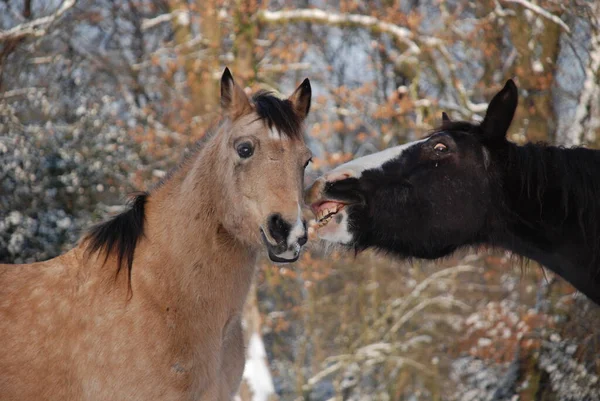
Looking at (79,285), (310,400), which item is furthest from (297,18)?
(79,285)

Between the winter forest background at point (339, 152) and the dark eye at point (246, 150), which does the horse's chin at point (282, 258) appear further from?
the winter forest background at point (339, 152)

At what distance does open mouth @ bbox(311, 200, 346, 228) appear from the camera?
4.10 metres

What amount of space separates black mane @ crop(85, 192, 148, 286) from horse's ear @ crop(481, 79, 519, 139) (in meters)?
2.15

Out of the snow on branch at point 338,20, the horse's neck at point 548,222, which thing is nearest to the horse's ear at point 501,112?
the horse's neck at point 548,222

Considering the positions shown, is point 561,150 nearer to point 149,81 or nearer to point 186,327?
point 186,327

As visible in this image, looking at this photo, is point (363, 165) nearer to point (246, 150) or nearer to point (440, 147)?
point (440, 147)

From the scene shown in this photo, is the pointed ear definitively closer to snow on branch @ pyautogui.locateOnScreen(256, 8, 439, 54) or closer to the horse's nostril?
the horse's nostril

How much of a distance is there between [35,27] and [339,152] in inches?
219

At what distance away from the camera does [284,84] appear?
51.1 feet

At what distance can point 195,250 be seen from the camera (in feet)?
12.9

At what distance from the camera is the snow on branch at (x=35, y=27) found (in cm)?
781

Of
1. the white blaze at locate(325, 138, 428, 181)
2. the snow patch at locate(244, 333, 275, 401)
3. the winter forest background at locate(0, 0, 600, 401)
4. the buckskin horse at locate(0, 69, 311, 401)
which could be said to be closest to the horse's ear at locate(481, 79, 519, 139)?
the white blaze at locate(325, 138, 428, 181)

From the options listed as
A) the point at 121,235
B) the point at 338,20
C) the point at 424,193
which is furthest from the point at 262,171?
the point at 338,20

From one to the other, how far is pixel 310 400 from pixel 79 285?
9.25 metres
